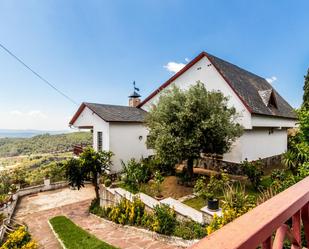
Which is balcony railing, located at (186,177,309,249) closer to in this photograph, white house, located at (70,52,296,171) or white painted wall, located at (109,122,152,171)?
white house, located at (70,52,296,171)

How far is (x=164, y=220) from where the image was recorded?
7.23 metres

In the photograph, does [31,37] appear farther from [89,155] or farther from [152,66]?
[152,66]

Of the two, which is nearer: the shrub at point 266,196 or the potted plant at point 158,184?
the shrub at point 266,196

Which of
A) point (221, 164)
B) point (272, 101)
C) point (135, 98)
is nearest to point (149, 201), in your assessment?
point (221, 164)

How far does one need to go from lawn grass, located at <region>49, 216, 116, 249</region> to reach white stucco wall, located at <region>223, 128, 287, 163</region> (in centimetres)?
952

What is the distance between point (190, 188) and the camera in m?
11.0

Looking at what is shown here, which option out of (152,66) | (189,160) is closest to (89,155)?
(189,160)

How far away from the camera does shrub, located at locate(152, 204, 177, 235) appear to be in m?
7.13

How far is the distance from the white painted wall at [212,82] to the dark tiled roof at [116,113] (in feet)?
8.44

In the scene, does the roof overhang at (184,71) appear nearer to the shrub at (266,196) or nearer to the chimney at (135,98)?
the chimney at (135,98)

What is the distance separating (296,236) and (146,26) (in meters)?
18.4

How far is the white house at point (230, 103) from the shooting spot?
13.6 metres

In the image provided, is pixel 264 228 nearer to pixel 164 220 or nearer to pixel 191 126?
pixel 164 220

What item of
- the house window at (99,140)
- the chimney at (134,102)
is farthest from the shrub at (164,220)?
the chimney at (134,102)
